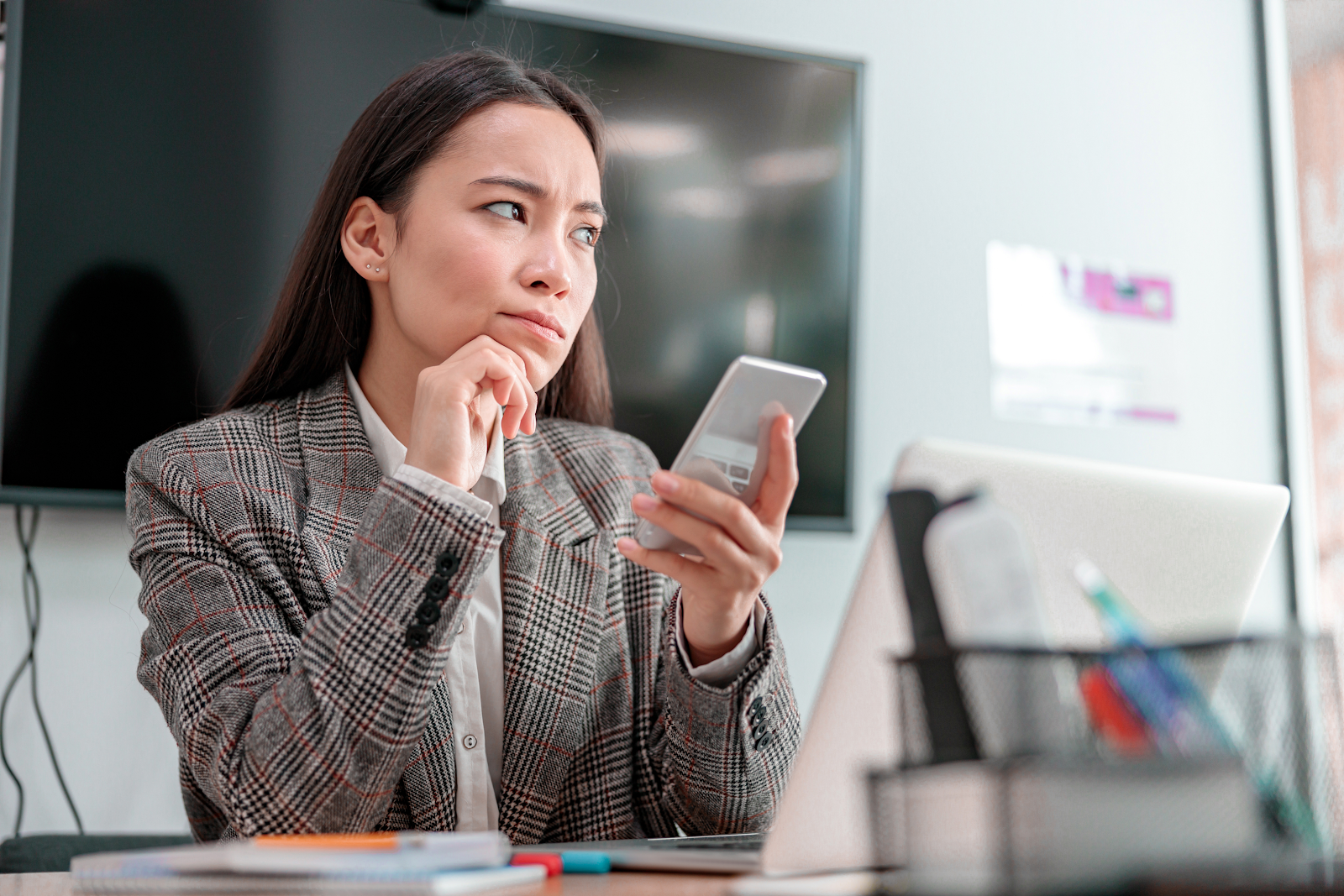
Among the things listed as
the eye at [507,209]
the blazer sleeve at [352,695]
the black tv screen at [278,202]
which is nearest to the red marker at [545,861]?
the blazer sleeve at [352,695]

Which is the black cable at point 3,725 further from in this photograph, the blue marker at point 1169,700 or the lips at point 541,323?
the blue marker at point 1169,700

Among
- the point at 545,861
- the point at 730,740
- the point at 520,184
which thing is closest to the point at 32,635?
the point at 520,184

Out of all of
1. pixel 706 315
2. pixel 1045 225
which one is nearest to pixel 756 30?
pixel 706 315

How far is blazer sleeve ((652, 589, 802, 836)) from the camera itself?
0.91 metres

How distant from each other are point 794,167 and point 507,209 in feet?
3.67

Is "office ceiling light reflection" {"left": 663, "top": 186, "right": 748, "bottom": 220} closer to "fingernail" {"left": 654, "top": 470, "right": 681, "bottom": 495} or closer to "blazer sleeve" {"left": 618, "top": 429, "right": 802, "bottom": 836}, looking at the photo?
"blazer sleeve" {"left": 618, "top": 429, "right": 802, "bottom": 836}

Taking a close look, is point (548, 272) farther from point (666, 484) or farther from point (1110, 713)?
point (1110, 713)

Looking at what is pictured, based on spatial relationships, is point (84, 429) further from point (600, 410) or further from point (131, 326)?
point (600, 410)

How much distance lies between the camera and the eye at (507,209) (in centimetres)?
110

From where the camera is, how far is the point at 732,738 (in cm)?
93

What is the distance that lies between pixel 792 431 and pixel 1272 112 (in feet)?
8.06

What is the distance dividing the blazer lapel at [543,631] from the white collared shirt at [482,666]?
2 cm

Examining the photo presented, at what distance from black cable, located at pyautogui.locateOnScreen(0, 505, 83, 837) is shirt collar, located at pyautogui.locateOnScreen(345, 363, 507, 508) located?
0.78m

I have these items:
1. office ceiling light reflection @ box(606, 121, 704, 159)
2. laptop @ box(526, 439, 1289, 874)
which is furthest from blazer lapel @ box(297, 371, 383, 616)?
office ceiling light reflection @ box(606, 121, 704, 159)
